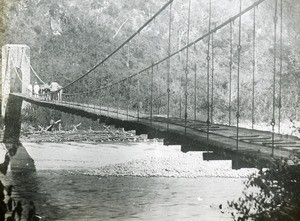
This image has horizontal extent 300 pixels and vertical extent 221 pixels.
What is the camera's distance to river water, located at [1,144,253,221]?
6.80 metres

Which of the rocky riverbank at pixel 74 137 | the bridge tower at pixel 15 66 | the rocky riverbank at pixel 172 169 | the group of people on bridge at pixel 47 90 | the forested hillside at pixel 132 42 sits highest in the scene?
the forested hillside at pixel 132 42

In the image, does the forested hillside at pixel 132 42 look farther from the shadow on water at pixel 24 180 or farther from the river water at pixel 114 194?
the river water at pixel 114 194

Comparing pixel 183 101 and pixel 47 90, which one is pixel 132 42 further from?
pixel 47 90

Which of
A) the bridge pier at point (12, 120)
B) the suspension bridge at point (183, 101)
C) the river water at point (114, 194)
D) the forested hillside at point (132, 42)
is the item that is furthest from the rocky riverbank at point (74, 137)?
the forested hillside at point (132, 42)

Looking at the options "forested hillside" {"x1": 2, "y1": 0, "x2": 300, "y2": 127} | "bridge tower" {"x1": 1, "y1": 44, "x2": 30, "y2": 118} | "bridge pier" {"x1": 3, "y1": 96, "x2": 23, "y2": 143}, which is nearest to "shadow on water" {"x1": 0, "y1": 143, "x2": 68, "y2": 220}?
"bridge pier" {"x1": 3, "y1": 96, "x2": 23, "y2": 143}

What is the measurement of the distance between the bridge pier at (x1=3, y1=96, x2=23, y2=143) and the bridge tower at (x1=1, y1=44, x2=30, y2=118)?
4.79ft

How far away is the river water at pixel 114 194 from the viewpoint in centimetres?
680

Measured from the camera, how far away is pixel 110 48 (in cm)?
2056

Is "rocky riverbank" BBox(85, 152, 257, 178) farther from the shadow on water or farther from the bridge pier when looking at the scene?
the bridge pier

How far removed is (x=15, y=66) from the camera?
16812 mm

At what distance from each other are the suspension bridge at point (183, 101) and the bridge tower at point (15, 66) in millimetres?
33

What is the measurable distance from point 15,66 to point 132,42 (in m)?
5.77

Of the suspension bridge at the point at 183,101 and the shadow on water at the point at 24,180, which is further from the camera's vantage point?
the shadow on water at the point at 24,180

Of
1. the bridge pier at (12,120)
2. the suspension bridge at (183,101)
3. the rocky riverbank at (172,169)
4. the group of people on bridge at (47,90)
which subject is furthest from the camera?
the group of people on bridge at (47,90)
